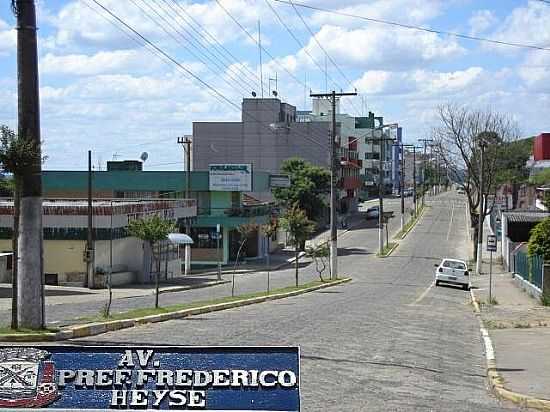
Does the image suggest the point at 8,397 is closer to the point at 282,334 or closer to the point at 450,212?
the point at 282,334

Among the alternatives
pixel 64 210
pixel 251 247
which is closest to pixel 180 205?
pixel 64 210

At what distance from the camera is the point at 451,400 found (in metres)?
12.0

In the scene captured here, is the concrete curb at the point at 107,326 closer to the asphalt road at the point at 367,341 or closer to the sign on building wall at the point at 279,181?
the asphalt road at the point at 367,341

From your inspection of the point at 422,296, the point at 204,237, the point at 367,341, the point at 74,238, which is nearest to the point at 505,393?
the point at 367,341

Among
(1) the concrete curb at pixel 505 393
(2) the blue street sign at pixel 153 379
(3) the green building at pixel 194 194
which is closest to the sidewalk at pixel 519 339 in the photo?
(1) the concrete curb at pixel 505 393

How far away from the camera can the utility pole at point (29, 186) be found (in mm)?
15773

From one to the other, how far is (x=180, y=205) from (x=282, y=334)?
36.1 meters

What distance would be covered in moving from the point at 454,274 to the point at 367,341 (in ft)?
89.1

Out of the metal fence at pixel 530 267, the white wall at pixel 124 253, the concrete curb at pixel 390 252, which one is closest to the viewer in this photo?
the metal fence at pixel 530 267

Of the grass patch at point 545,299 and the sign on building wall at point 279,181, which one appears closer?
the grass patch at point 545,299

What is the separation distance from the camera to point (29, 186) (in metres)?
16.2

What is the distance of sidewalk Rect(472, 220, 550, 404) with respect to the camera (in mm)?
13609

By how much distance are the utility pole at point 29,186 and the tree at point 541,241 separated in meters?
23.1

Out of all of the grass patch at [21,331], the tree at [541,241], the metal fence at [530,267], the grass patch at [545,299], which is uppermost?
the tree at [541,241]
